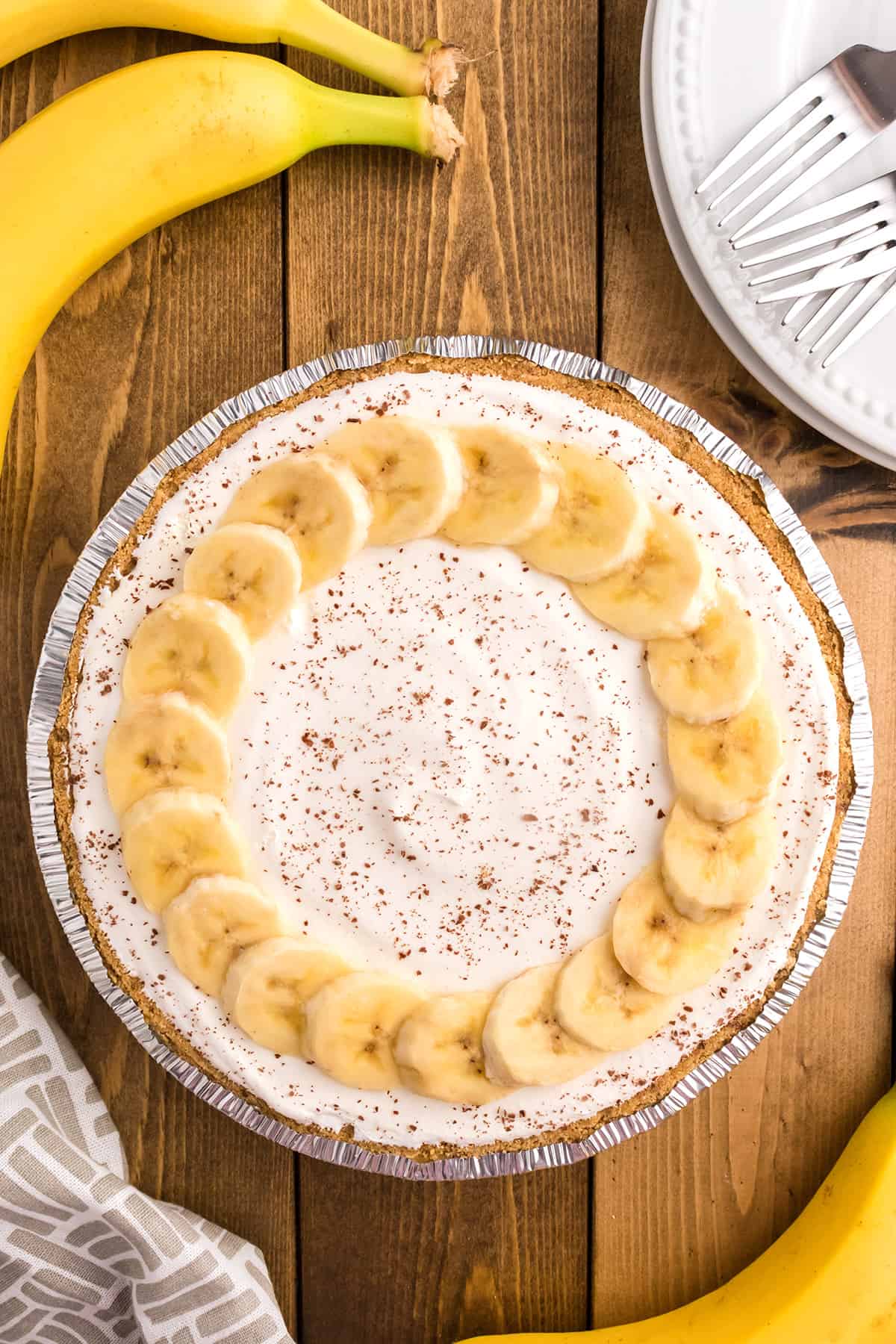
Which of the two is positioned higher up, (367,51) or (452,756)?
(367,51)

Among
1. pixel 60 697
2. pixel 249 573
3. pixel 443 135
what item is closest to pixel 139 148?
pixel 443 135

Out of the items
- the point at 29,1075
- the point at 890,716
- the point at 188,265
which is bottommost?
the point at 29,1075

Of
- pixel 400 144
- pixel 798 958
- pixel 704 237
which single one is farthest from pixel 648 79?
pixel 798 958

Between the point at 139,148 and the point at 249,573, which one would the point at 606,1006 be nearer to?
the point at 249,573

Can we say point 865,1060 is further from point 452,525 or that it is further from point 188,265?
point 188,265

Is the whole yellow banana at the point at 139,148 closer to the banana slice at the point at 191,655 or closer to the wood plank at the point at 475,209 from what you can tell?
the wood plank at the point at 475,209

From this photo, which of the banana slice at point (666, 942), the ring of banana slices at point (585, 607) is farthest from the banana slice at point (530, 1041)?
the banana slice at point (666, 942)
